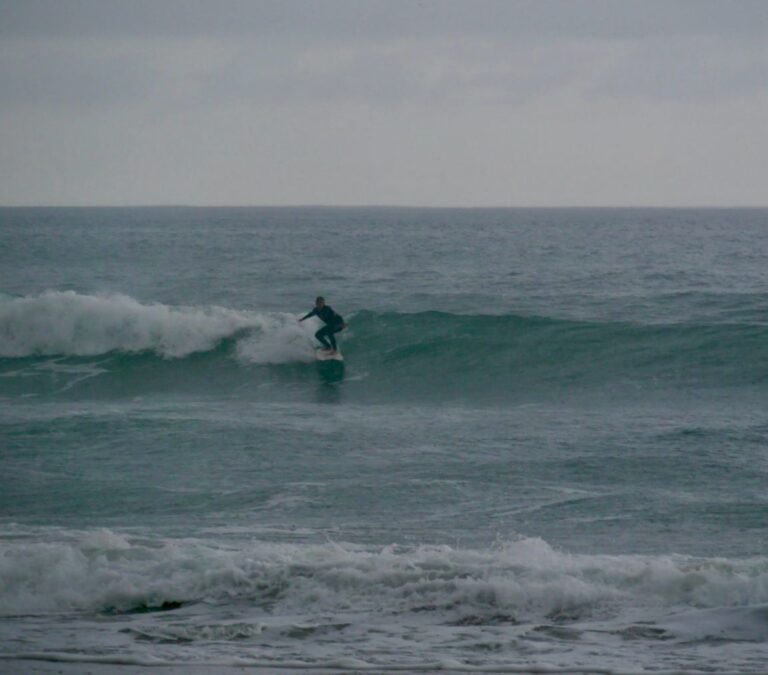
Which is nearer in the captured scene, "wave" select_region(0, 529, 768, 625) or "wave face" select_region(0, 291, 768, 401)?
"wave" select_region(0, 529, 768, 625)

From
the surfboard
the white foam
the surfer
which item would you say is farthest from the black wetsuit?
the white foam

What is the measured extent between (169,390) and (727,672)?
44.5ft

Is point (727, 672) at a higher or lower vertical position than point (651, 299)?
lower

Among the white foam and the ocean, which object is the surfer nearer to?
the ocean

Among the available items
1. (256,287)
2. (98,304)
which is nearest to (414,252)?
(256,287)

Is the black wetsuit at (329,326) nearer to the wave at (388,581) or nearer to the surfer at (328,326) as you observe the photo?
the surfer at (328,326)

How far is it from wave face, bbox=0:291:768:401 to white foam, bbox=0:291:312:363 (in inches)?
1.1

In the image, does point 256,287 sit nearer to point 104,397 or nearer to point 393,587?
point 104,397

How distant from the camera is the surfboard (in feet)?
65.7

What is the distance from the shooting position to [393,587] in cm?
823

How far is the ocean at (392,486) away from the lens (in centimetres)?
741

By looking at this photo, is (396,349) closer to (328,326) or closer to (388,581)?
(328,326)

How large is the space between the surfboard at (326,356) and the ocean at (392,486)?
0.27 meters

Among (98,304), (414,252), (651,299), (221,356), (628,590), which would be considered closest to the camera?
(628,590)
